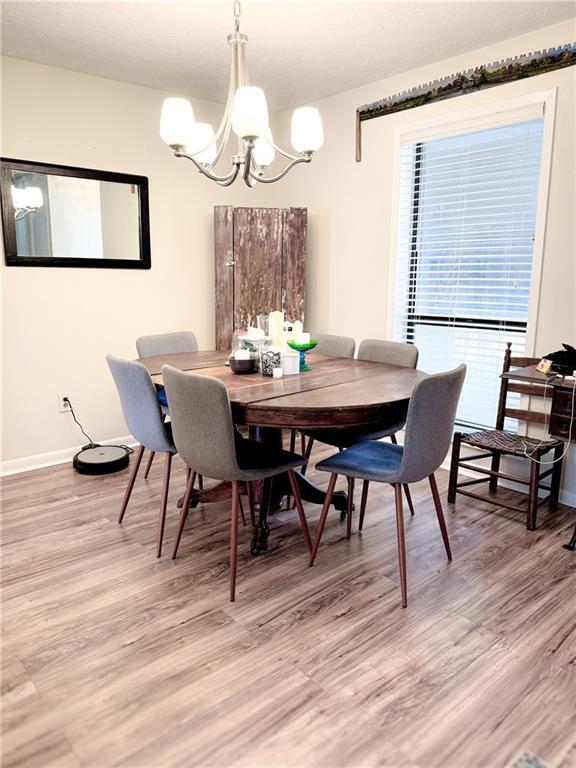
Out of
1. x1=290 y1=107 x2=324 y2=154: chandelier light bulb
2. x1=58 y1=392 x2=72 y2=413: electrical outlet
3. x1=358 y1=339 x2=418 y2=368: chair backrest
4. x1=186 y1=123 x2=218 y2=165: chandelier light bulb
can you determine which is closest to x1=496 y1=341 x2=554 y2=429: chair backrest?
x1=358 y1=339 x2=418 y2=368: chair backrest

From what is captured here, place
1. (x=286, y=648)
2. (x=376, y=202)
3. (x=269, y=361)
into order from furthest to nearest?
(x=376, y=202) < (x=269, y=361) < (x=286, y=648)

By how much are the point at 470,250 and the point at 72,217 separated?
260 centimetres

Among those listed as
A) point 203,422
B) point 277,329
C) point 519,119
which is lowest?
point 203,422

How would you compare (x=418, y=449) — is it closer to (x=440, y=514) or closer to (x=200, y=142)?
(x=440, y=514)

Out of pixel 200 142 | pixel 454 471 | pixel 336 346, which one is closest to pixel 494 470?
pixel 454 471

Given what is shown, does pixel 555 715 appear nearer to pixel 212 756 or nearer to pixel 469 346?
pixel 212 756

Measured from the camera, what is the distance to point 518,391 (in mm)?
3088

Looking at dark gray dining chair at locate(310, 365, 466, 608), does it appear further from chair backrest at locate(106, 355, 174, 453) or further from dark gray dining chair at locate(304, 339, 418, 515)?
chair backrest at locate(106, 355, 174, 453)

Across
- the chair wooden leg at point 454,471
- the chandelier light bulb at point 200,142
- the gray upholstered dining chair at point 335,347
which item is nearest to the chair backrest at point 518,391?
the chair wooden leg at point 454,471

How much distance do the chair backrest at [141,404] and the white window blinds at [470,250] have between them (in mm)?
2038

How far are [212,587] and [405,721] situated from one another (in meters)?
0.92

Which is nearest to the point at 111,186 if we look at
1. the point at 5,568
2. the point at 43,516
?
the point at 43,516

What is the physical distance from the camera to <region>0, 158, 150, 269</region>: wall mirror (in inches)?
132

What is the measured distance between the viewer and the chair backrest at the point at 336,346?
334 centimetres
